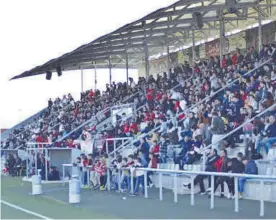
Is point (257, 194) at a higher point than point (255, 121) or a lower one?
lower

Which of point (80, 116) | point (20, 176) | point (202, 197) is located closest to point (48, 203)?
point (202, 197)

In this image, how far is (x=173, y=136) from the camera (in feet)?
71.1

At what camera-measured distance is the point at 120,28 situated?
89.2ft

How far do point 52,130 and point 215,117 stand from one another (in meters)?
19.9

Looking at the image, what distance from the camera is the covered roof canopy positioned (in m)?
26.5

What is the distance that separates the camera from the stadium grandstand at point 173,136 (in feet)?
52.8

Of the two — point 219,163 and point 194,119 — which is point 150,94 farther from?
point 219,163

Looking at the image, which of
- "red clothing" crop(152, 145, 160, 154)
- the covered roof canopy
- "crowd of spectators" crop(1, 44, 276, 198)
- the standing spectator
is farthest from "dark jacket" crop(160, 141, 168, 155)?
the covered roof canopy

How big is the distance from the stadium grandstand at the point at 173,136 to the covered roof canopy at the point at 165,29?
0.09 m

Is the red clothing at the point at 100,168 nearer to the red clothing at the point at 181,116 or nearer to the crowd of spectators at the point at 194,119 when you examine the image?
the crowd of spectators at the point at 194,119

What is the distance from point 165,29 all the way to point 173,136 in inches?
405

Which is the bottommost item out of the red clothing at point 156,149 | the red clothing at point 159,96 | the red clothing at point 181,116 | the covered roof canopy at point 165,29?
the red clothing at point 156,149

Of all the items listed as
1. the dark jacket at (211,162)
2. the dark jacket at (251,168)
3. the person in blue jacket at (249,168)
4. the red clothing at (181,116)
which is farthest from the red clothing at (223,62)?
the dark jacket at (251,168)

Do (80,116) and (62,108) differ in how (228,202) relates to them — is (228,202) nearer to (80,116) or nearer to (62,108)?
(80,116)
